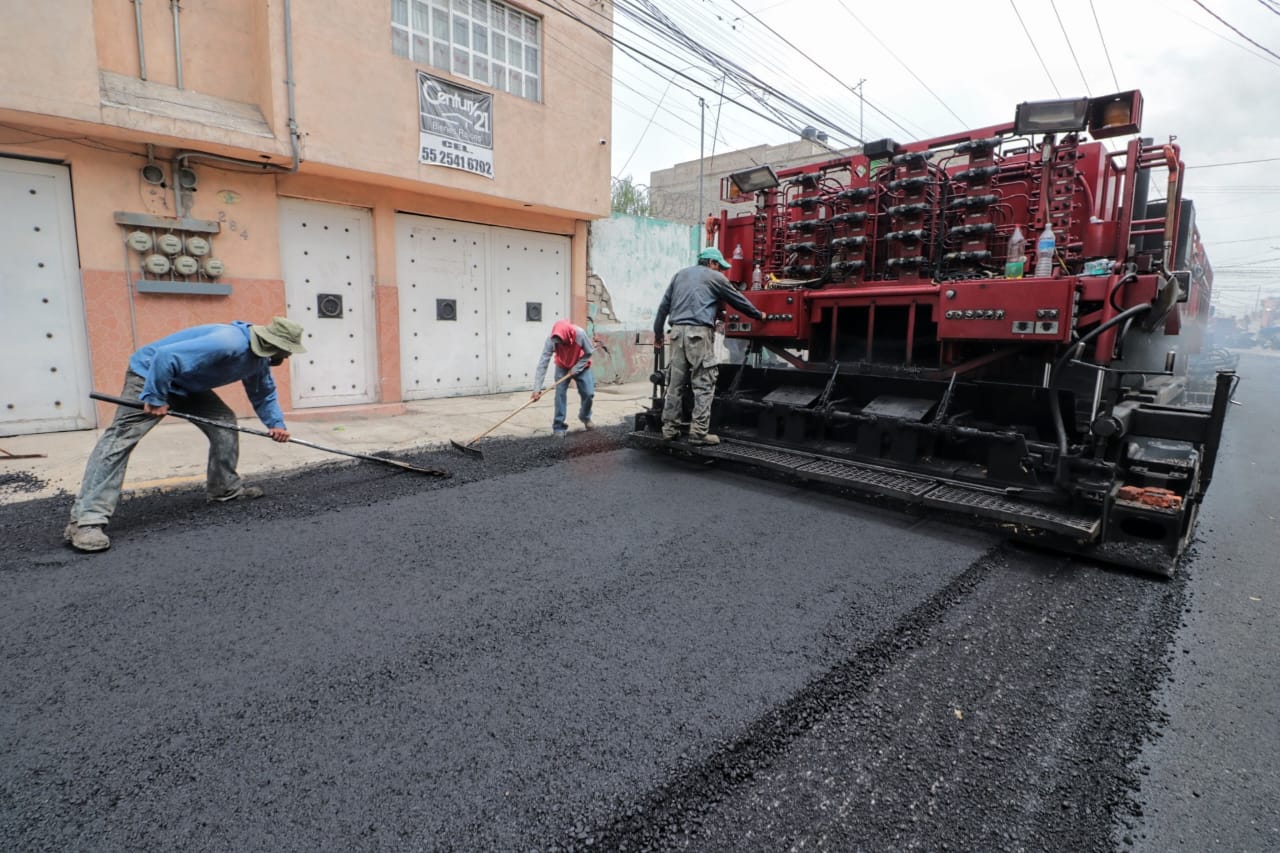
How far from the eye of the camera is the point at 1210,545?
3.80 m

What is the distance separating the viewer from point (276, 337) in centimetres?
395

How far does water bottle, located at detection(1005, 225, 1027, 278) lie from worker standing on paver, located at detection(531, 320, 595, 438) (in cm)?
402

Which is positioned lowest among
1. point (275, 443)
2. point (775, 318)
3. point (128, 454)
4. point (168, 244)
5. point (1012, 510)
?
point (275, 443)

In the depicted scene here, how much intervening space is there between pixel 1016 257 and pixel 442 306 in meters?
7.25

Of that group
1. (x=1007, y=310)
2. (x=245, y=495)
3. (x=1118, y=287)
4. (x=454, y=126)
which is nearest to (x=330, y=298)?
(x=454, y=126)

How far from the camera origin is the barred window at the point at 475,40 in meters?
7.92

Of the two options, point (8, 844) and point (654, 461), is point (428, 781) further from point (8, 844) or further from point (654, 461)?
point (654, 461)

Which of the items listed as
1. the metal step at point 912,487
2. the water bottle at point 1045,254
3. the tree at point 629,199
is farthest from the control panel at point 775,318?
the tree at point 629,199

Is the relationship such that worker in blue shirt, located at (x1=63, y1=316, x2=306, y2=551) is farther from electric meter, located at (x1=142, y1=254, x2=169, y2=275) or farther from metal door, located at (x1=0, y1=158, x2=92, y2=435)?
metal door, located at (x1=0, y1=158, x2=92, y2=435)

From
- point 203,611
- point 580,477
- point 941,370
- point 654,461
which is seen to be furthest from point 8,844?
point 941,370

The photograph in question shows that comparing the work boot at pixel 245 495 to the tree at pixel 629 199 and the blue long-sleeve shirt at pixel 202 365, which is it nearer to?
the blue long-sleeve shirt at pixel 202 365

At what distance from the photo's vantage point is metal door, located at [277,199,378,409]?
7.81 m

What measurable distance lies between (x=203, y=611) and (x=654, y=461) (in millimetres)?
3520

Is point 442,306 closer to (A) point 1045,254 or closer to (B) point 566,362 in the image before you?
(B) point 566,362
